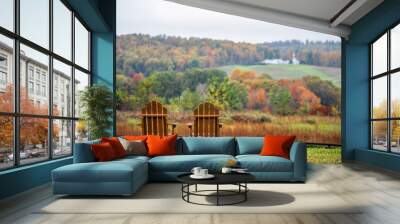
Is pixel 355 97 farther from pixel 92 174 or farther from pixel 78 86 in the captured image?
pixel 92 174

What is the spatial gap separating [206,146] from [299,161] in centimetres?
159

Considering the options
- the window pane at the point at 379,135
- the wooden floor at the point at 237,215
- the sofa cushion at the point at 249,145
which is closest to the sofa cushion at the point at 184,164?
the sofa cushion at the point at 249,145

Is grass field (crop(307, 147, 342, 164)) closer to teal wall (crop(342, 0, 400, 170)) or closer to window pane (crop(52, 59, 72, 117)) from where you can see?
teal wall (crop(342, 0, 400, 170))

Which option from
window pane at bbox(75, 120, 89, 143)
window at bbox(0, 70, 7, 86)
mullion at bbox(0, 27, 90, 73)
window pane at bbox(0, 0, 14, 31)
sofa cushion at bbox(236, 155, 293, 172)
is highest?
window pane at bbox(0, 0, 14, 31)

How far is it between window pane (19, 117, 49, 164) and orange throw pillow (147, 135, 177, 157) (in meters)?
1.61

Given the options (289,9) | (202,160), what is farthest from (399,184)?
(289,9)

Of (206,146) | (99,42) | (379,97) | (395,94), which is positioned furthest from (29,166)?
(379,97)

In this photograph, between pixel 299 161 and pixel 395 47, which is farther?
pixel 395 47

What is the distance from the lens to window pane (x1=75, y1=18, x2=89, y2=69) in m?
7.71

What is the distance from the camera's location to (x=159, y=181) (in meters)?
5.82

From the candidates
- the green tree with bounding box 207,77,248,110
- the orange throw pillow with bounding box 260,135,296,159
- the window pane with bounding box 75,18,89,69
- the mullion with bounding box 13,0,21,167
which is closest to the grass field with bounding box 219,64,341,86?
the green tree with bounding box 207,77,248,110

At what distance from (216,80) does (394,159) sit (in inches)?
354

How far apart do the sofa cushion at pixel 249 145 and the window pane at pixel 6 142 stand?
3.46 m

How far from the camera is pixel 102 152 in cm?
550
